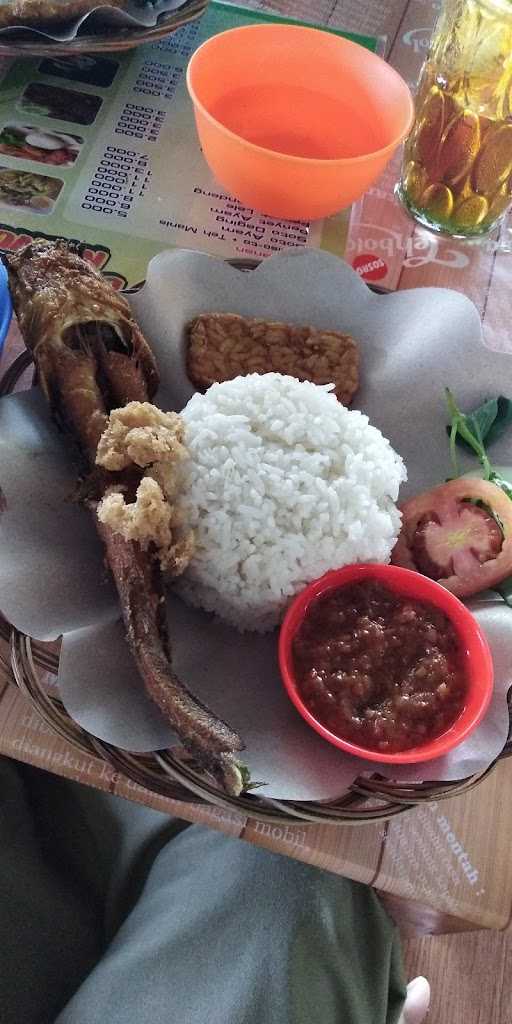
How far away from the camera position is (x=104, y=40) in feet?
4.83

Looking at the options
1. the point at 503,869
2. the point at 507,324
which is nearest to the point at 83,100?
the point at 507,324

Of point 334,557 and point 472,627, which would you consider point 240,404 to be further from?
point 472,627

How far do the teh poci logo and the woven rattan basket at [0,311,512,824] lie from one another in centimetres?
85

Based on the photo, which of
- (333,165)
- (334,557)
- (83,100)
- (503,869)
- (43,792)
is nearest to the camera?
(503,869)

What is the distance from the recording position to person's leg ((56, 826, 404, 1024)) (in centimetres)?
123

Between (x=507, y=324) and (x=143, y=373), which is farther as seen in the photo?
(x=507, y=324)

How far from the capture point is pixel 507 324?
1.44m

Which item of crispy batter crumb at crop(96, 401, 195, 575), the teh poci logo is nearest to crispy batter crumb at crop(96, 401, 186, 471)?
crispy batter crumb at crop(96, 401, 195, 575)

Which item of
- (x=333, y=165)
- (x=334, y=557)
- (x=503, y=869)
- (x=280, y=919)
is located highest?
(x=333, y=165)

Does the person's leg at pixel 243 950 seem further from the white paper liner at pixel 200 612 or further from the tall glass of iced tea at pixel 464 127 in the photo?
the tall glass of iced tea at pixel 464 127

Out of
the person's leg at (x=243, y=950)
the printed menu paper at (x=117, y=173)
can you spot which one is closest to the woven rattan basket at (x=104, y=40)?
the printed menu paper at (x=117, y=173)

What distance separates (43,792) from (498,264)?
1.24 meters

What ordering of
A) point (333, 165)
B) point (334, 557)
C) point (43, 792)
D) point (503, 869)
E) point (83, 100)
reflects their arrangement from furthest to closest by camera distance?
1. point (83, 100)
2. point (43, 792)
3. point (333, 165)
4. point (334, 557)
5. point (503, 869)

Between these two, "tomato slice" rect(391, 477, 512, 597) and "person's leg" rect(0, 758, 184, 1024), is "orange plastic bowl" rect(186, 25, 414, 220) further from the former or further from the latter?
"person's leg" rect(0, 758, 184, 1024)
